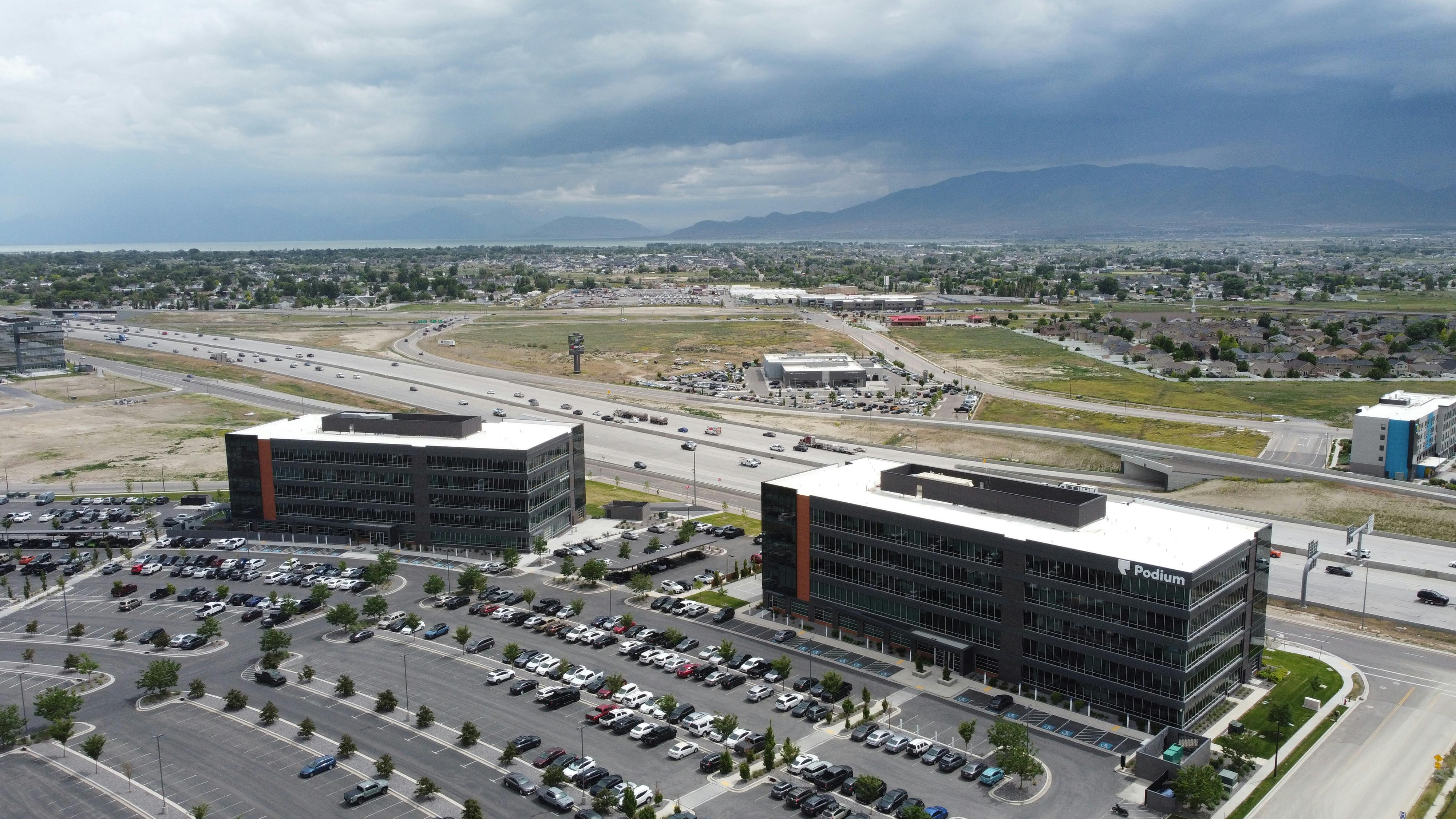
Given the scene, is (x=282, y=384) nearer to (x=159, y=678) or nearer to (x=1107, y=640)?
(x=159, y=678)

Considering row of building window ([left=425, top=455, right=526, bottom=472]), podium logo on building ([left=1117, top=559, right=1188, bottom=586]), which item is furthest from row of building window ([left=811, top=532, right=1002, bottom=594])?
row of building window ([left=425, top=455, right=526, bottom=472])

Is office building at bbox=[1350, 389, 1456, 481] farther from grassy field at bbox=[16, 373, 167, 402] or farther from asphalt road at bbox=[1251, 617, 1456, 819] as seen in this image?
grassy field at bbox=[16, 373, 167, 402]

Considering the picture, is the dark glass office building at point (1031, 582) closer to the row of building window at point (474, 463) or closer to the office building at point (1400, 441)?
the row of building window at point (474, 463)

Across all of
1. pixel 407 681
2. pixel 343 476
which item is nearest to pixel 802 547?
pixel 407 681

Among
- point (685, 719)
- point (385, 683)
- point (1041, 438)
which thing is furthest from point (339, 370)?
point (685, 719)

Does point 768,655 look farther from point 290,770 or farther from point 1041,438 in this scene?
point 1041,438

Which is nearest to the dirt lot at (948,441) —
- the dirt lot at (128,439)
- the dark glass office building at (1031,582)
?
the dark glass office building at (1031,582)

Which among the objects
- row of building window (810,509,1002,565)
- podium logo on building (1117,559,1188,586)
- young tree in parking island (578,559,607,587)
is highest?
podium logo on building (1117,559,1188,586)
